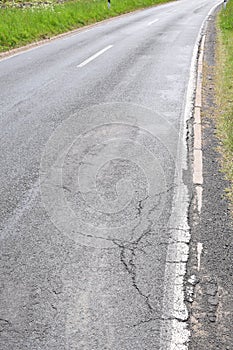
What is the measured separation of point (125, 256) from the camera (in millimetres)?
3955

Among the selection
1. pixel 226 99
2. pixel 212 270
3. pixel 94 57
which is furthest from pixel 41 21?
pixel 212 270

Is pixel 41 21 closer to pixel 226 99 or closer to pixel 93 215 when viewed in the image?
pixel 226 99

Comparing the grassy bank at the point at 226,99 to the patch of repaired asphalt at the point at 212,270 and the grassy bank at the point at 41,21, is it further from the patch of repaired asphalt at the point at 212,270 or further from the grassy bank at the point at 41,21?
the grassy bank at the point at 41,21

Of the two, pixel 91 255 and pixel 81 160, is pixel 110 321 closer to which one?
pixel 91 255

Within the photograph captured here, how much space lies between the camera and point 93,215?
15.2 ft

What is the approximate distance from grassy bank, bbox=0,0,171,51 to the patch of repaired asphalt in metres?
11.5

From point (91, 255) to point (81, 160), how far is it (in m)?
2.14

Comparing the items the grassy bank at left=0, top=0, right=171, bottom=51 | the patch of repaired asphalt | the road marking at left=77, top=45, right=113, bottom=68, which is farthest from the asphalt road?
the grassy bank at left=0, top=0, right=171, bottom=51

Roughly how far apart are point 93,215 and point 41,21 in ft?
51.8

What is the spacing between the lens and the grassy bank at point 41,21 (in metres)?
15.5

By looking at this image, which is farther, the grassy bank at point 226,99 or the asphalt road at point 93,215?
the grassy bank at point 226,99

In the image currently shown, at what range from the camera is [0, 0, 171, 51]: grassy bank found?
50.9ft

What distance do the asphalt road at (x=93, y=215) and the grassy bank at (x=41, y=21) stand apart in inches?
252

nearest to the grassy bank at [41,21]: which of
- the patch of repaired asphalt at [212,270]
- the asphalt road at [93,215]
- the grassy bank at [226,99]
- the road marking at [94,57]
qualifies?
the road marking at [94,57]
